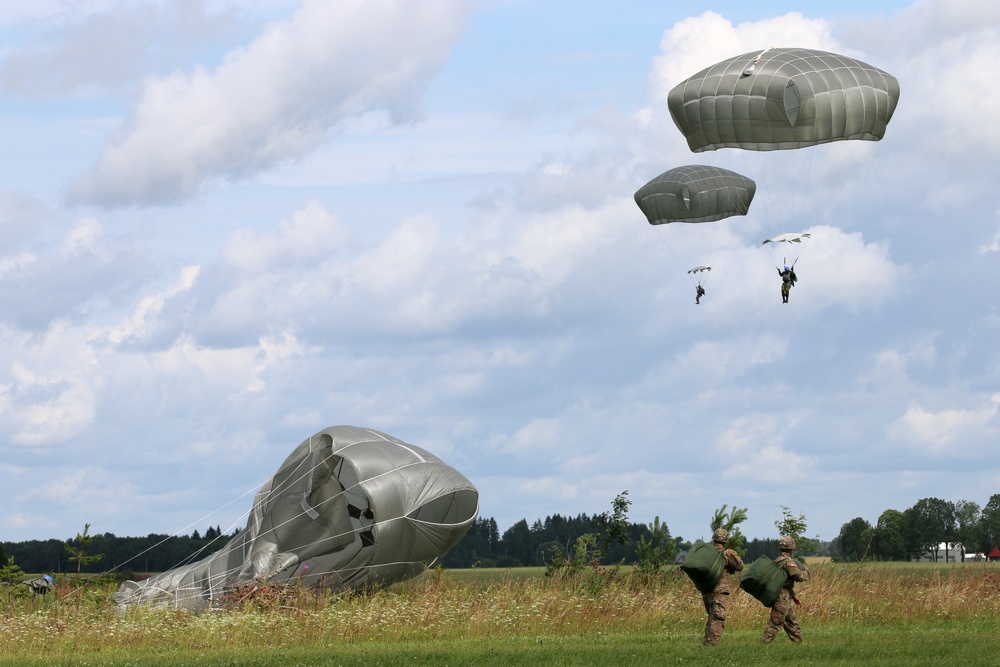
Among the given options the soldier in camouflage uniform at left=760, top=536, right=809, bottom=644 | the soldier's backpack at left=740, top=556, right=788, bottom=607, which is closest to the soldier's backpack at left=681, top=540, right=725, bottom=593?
the soldier's backpack at left=740, top=556, right=788, bottom=607

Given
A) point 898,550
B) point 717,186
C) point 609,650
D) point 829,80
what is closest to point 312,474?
point 609,650

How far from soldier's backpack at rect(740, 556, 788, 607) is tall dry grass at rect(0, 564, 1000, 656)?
109 inches

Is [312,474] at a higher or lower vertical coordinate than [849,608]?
higher

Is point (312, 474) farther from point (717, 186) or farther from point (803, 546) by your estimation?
point (717, 186)

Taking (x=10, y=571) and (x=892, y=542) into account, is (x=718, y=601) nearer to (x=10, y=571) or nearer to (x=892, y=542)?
(x=10, y=571)

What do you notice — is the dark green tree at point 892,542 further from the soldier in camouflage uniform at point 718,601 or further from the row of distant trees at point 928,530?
the soldier in camouflage uniform at point 718,601

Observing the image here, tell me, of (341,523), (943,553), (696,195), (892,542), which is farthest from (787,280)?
(943,553)

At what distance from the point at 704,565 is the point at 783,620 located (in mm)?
1632

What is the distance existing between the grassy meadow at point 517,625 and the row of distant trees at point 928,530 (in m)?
74.5

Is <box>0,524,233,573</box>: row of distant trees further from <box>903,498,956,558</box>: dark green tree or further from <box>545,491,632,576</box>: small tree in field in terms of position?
<box>903,498,956,558</box>: dark green tree

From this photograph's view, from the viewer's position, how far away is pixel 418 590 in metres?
23.7

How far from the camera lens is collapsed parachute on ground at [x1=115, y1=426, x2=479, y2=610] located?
79.1 ft

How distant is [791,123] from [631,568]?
38.0ft

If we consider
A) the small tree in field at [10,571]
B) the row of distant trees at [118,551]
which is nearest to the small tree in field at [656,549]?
the row of distant trees at [118,551]
